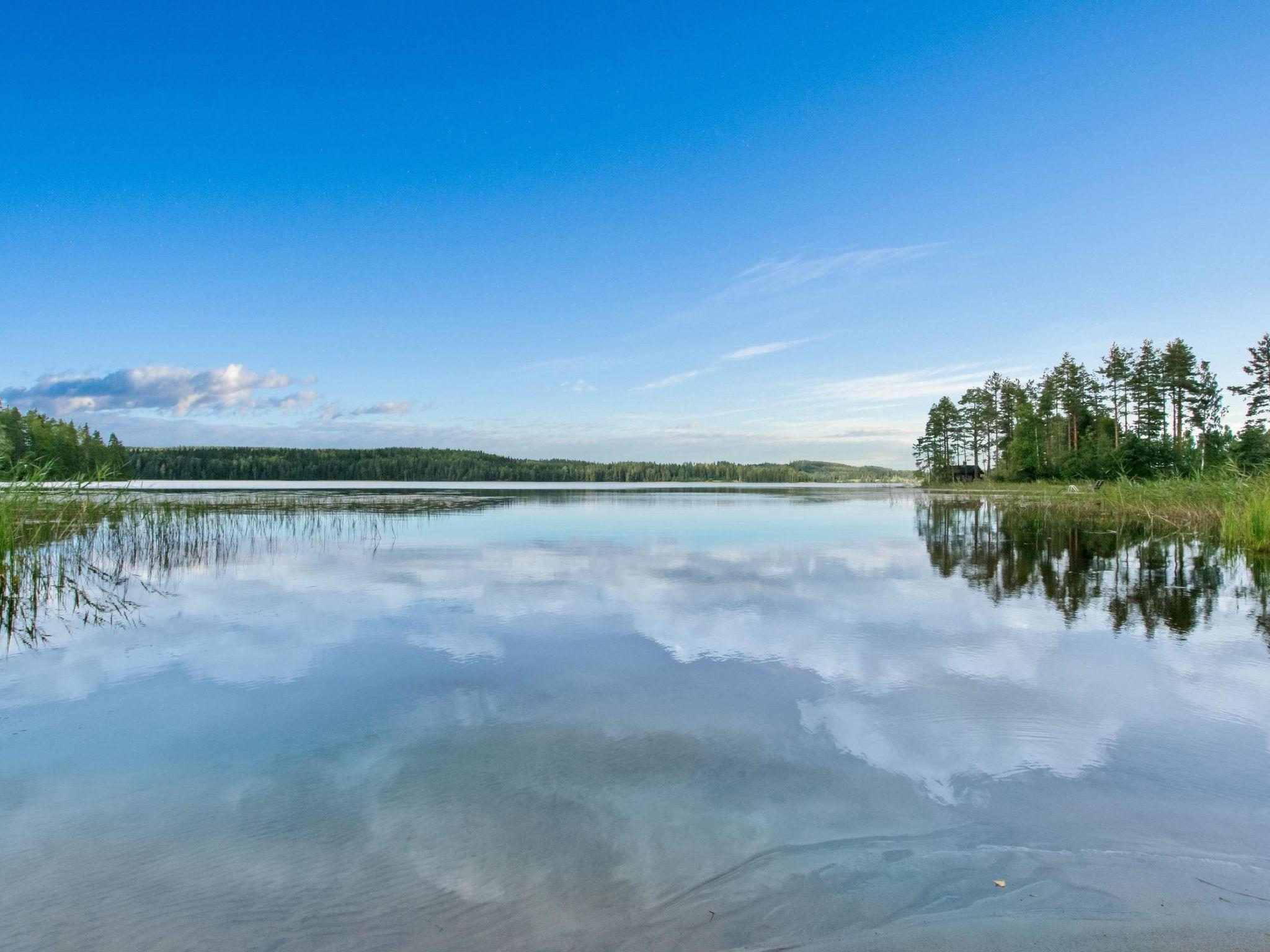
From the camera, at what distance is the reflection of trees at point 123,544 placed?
889cm

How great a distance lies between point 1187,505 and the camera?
21.2m

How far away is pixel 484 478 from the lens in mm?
115188

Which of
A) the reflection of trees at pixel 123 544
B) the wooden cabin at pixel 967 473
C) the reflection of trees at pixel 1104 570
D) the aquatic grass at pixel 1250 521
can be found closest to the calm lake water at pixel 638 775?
the reflection of trees at pixel 1104 570

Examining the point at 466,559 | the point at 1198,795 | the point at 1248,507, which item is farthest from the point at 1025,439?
the point at 1198,795

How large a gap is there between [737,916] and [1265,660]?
22.9 feet

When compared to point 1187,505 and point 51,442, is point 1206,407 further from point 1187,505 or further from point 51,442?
point 51,442

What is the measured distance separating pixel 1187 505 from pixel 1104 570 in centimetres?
1266

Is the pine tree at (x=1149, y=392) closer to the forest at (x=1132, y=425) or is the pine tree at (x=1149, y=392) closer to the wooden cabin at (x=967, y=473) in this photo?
the forest at (x=1132, y=425)

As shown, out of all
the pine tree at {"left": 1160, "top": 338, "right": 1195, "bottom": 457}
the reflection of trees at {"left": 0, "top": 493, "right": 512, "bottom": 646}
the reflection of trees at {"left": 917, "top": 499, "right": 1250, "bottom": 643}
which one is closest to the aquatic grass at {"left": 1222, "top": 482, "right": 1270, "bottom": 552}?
the reflection of trees at {"left": 917, "top": 499, "right": 1250, "bottom": 643}

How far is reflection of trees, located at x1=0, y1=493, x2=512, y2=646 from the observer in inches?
350

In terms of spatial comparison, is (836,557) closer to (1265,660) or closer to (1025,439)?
(1265,660)

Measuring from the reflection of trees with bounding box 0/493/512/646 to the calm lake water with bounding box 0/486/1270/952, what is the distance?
729mm

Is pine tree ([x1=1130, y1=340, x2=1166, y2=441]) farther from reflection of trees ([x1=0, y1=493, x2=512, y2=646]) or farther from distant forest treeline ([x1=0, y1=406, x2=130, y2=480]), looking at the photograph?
distant forest treeline ([x1=0, y1=406, x2=130, y2=480])

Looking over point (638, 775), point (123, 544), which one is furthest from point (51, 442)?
point (638, 775)
